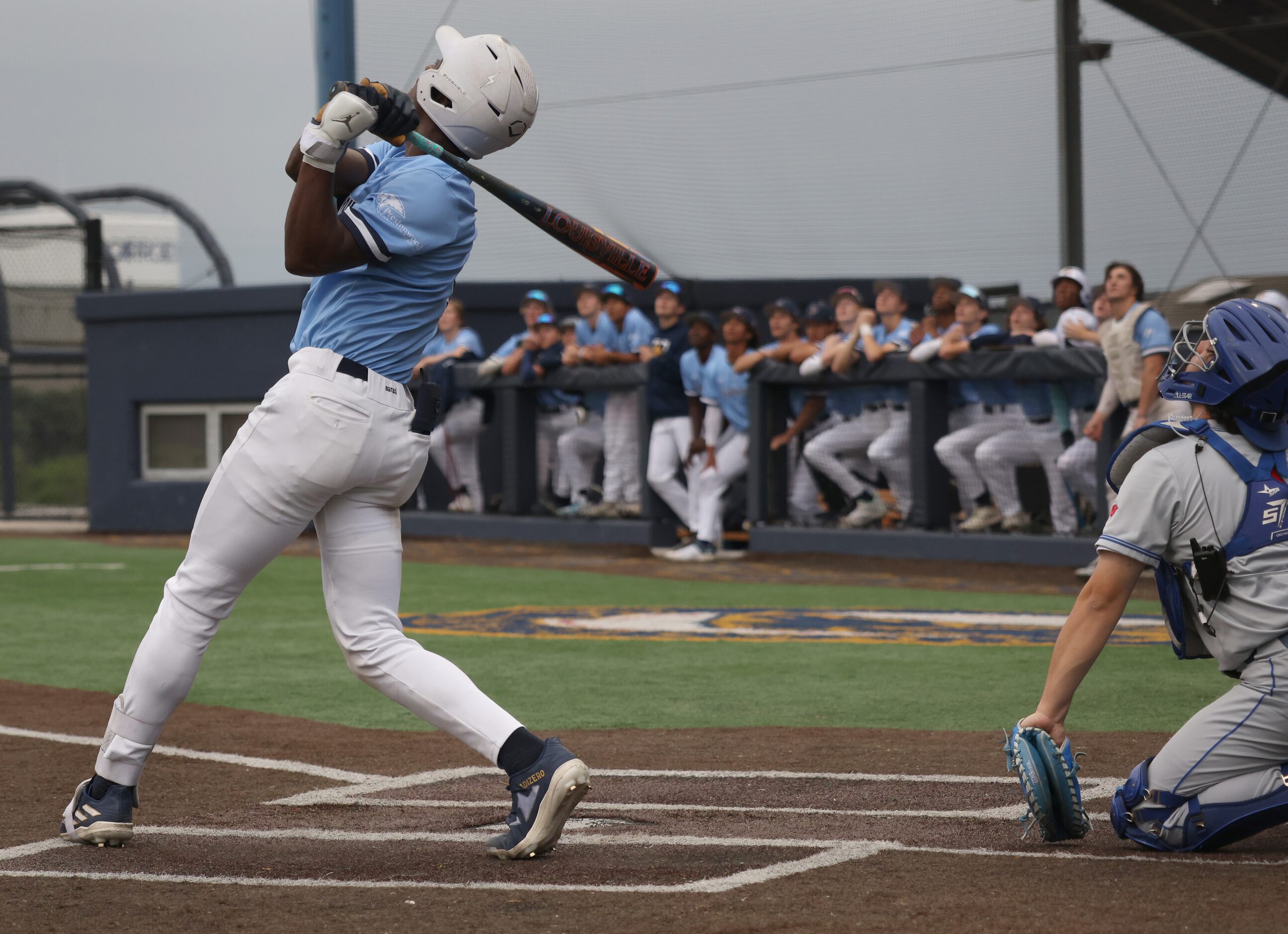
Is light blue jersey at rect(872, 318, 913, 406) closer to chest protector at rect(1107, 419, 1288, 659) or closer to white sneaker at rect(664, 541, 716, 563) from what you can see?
white sneaker at rect(664, 541, 716, 563)

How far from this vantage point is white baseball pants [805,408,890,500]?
12.4m

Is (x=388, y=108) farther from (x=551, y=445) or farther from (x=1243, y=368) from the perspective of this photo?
(x=551, y=445)

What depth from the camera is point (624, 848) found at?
387 cm

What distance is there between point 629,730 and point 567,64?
43.6 ft

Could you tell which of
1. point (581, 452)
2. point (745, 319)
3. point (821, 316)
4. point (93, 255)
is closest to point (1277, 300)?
point (821, 316)

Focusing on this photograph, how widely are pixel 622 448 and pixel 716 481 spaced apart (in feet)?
4.33

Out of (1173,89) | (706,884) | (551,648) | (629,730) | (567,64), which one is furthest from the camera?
(567,64)

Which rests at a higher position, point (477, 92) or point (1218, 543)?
point (477, 92)

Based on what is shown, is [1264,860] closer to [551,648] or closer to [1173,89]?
[551,648]

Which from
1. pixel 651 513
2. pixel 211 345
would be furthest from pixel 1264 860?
pixel 211 345

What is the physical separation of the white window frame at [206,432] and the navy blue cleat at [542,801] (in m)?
13.4

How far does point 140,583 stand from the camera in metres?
11.0

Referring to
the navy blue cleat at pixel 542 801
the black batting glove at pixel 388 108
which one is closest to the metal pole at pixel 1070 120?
the black batting glove at pixel 388 108

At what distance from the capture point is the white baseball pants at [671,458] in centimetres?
1315
